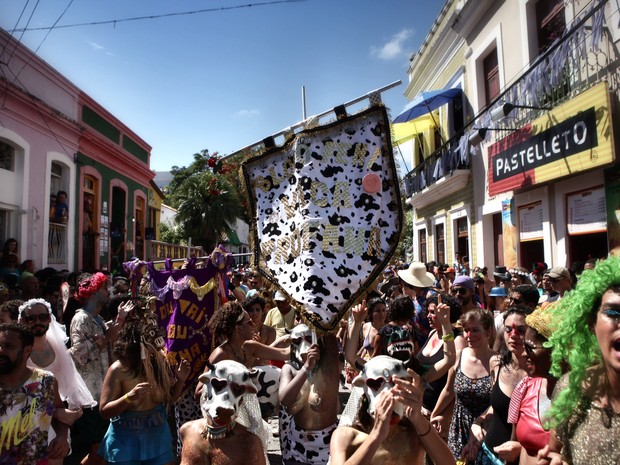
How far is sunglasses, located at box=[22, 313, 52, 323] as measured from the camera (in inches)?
141

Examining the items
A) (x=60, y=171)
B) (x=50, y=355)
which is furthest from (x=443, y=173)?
(x=50, y=355)

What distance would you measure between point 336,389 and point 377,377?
1090 millimetres

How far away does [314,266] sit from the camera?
2969mm

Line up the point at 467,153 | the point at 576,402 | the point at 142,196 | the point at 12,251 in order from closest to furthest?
the point at 576,402 < the point at 12,251 < the point at 467,153 < the point at 142,196

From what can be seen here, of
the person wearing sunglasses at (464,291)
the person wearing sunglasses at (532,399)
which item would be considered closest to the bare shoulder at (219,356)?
the person wearing sunglasses at (532,399)

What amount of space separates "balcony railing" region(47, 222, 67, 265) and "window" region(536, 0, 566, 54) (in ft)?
39.1

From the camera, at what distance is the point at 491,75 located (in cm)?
1131

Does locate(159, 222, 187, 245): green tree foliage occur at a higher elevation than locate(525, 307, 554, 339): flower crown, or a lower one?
higher

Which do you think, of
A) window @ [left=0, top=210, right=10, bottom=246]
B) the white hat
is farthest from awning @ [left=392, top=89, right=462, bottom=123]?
window @ [left=0, top=210, right=10, bottom=246]

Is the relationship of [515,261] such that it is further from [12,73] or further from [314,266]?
[12,73]

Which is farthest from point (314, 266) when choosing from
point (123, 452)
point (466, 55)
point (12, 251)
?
point (466, 55)

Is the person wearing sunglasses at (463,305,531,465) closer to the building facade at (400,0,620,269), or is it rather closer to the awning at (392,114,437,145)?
the building facade at (400,0,620,269)

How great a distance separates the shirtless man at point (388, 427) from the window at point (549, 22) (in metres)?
8.35

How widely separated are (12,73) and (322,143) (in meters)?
9.86
